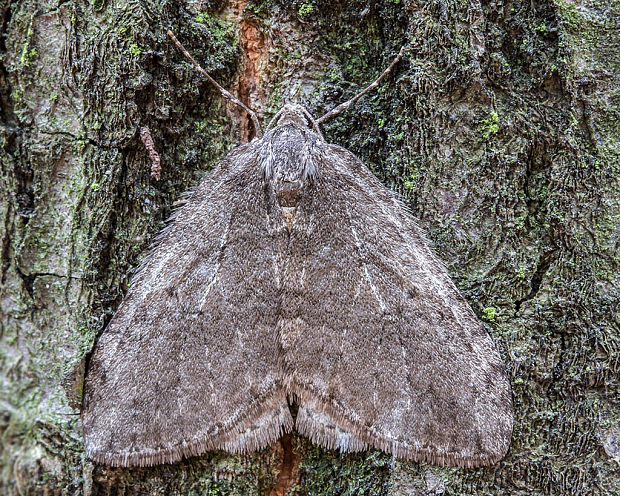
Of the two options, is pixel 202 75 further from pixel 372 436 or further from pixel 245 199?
pixel 372 436

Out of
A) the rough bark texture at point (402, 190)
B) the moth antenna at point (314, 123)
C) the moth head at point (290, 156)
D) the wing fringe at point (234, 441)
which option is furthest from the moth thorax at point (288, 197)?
the wing fringe at point (234, 441)

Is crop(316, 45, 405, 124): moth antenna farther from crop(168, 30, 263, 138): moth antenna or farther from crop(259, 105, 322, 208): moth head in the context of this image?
crop(168, 30, 263, 138): moth antenna

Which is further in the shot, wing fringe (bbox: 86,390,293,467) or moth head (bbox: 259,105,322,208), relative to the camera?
moth head (bbox: 259,105,322,208)

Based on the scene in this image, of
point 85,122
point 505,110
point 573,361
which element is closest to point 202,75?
point 85,122

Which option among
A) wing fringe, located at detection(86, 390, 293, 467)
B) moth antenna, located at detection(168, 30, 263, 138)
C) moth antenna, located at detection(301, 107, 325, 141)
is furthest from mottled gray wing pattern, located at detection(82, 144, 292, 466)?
moth antenna, located at detection(301, 107, 325, 141)

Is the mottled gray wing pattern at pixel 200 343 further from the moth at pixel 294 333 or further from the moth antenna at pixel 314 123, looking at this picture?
the moth antenna at pixel 314 123
